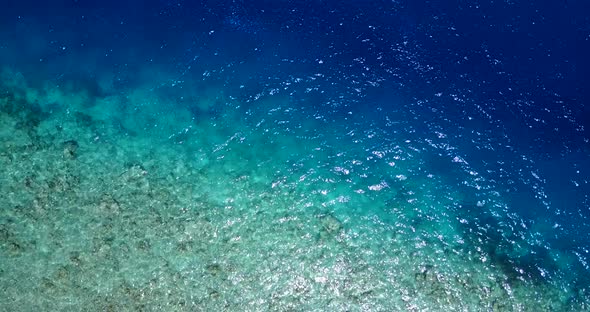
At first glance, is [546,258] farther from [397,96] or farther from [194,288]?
[194,288]

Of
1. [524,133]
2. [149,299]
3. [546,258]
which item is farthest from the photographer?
[524,133]

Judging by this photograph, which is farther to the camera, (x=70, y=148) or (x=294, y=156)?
(x=294, y=156)

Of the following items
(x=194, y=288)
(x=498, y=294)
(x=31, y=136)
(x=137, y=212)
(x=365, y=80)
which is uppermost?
(x=31, y=136)

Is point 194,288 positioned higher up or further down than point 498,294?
higher up

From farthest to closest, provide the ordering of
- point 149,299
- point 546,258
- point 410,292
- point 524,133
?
point 524,133
point 546,258
point 410,292
point 149,299

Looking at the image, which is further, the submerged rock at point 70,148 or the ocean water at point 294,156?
the submerged rock at point 70,148

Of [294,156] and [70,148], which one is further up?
[70,148]

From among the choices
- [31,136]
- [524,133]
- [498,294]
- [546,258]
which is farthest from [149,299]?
[524,133]

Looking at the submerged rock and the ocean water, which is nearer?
the ocean water
